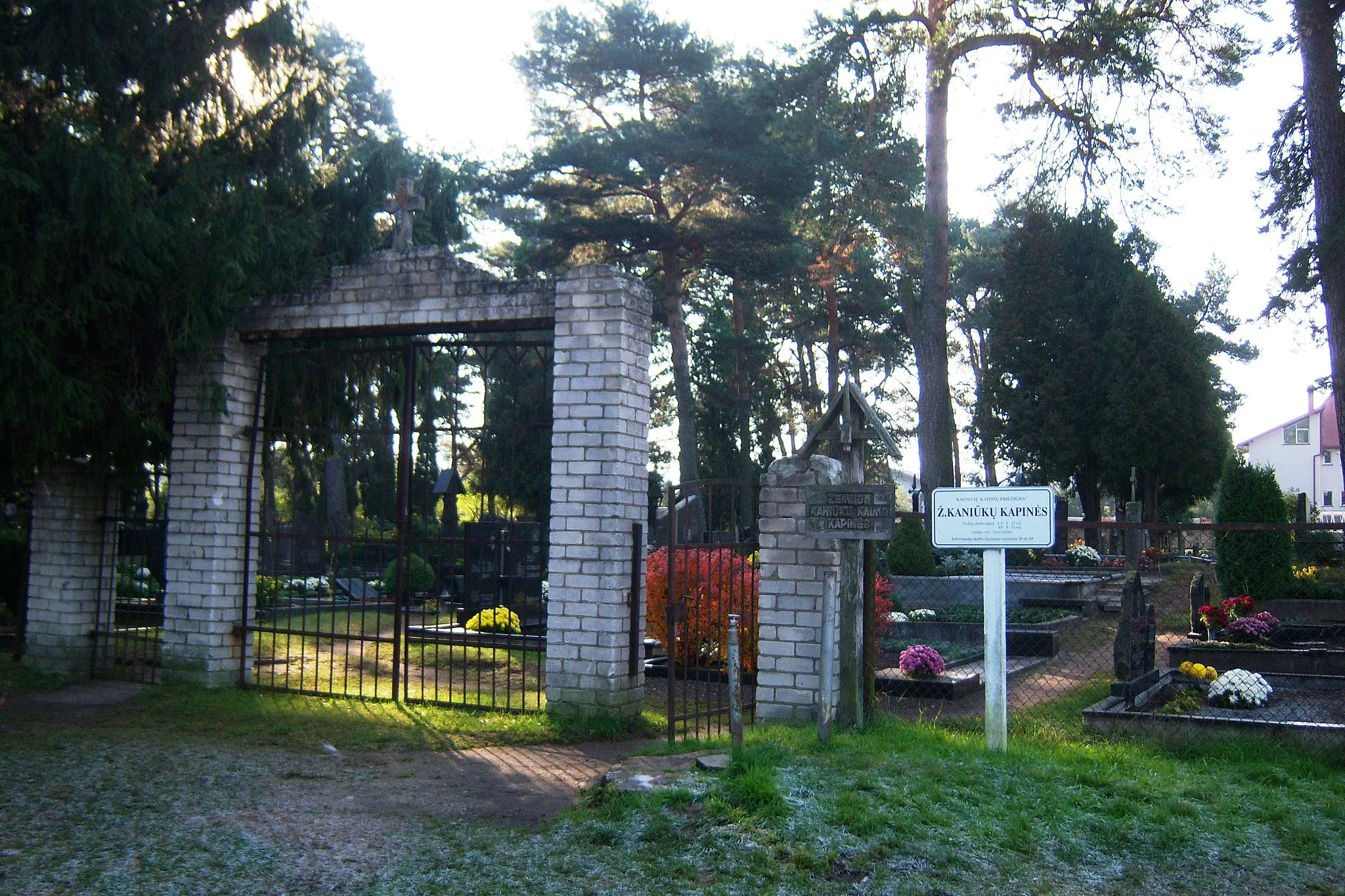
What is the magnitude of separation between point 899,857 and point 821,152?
18.3 m

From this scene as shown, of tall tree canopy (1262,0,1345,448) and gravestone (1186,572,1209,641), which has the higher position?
tall tree canopy (1262,0,1345,448)

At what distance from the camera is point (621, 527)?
8758mm

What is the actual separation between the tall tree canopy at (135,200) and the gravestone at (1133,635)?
819cm

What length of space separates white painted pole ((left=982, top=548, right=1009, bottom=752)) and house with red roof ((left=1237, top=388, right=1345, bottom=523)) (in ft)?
200

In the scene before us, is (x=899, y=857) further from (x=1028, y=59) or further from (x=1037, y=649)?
(x=1028, y=59)

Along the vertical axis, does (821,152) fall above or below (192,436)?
above

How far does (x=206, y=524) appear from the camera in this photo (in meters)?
10.4

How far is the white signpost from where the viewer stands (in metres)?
6.48

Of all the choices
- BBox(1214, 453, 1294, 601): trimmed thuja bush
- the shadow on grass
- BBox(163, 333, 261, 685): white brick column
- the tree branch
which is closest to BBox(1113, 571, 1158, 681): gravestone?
the shadow on grass

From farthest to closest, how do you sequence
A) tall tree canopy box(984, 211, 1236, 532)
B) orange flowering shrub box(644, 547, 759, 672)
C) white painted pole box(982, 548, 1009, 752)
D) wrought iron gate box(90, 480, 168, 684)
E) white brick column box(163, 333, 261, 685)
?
tall tree canopy box(984, 211, 1236, 532) → wrought iron gate box(90, 480, 168, 684) → orange flowering shrub box(644, 547, 759, 672) → white brick column box(163, 333, 261, 685) → white painted pole box(982, 548, 1009, 752)

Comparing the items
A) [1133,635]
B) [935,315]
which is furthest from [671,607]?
[935,315]

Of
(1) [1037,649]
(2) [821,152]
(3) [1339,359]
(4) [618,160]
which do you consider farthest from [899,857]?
(4) [618,160]

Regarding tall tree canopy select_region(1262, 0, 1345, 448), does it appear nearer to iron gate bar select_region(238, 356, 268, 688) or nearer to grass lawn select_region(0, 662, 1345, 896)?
grass lawn select_region(0, 662, 1345, 896)

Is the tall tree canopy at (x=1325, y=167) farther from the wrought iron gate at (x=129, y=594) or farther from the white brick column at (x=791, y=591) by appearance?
the wrought iron gate at (x=129, y=594)
